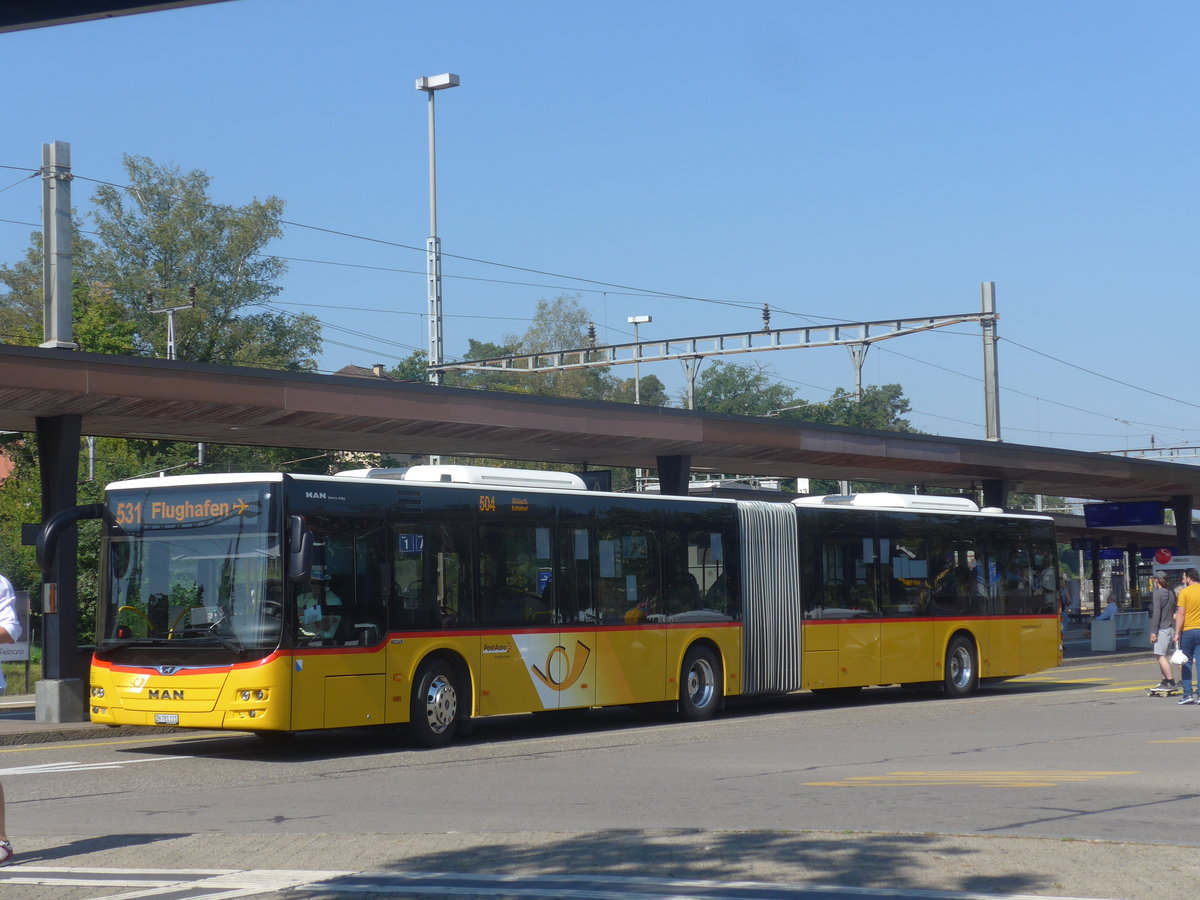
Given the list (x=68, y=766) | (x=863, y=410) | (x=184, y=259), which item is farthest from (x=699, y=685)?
Result: (x=863, y=410)

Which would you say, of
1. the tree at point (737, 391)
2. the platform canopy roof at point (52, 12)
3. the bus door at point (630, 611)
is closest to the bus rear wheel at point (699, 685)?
the bus door at point (630, 611)

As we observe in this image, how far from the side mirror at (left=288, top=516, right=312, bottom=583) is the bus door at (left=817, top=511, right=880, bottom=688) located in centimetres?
914

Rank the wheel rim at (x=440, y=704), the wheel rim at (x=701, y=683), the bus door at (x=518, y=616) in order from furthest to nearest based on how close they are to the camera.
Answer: the wheel rim at (x=701, y=683)
the bus door at (x=518, y=616)
the wheel rim at (x=440, y=704)

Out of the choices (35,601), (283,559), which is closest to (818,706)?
(283,559)

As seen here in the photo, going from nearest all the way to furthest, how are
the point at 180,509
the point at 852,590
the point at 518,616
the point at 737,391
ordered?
1. the point at 180,509
2. the point at 518,616
3. the point at 852,590
4. the point at 737,391

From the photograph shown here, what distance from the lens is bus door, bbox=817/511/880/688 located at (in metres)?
21.9

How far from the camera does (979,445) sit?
33.1m

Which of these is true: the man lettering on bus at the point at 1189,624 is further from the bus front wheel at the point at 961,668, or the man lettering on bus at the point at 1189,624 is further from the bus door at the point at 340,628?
the bus door at the point at 340,628

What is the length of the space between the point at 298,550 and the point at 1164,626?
1333cm

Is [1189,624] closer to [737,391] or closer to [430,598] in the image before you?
[430,598]

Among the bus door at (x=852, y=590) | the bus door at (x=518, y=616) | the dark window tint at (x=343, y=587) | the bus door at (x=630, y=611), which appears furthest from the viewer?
the bus door at (x=852, y=590)

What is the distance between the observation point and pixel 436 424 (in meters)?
22.3

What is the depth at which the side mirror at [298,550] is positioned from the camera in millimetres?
14602

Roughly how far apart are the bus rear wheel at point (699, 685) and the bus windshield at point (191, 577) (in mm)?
6528
